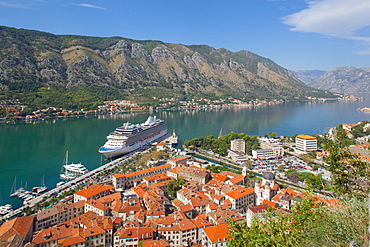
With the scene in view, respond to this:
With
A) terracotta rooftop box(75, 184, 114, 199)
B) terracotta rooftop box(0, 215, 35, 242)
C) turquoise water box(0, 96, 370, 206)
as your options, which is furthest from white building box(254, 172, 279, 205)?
turquoise water box(0, 96, 370, 206)

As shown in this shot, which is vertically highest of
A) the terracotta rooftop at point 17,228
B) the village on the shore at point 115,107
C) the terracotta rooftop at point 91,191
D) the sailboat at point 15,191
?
the village on the shore at point 115,107

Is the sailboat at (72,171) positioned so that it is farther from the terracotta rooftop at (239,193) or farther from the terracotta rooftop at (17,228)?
the terracotta rooftop at (239,193)

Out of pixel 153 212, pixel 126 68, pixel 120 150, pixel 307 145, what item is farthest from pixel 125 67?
pixel 153 212

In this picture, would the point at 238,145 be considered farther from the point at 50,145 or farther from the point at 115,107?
the point at 115,107

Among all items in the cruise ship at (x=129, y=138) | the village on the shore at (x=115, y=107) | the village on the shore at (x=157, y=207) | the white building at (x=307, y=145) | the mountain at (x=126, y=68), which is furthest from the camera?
the mountain at (x=126, y=68)

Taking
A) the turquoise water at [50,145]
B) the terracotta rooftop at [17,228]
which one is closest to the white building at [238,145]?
the turquoise water at [50,145]

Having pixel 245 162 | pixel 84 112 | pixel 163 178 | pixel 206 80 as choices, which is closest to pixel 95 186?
pixel 163 178
